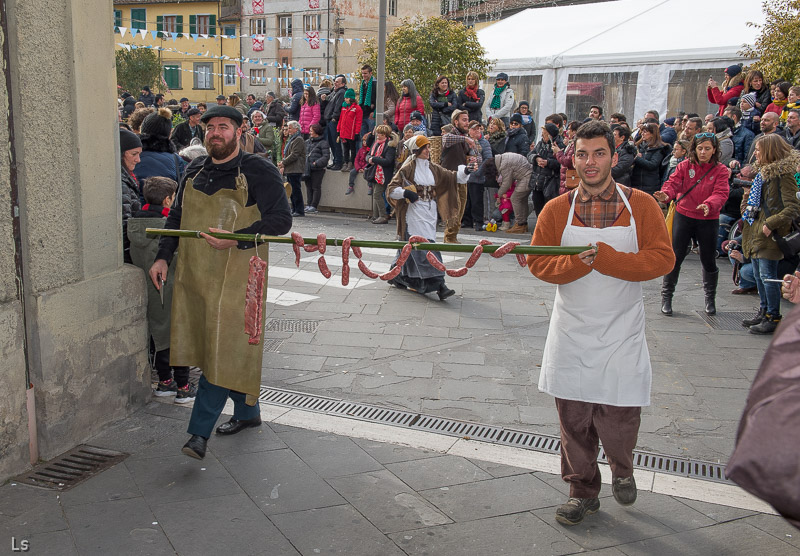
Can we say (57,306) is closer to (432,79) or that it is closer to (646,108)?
(646,108)

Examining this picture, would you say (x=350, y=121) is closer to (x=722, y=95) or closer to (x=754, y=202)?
(x=722, y=95)

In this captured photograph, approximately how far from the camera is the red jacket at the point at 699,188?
7.90 metres

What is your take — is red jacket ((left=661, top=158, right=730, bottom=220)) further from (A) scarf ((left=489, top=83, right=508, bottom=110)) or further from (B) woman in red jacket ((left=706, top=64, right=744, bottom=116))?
(A) scarf ((left=489, top=83, right=508, bottom=110))

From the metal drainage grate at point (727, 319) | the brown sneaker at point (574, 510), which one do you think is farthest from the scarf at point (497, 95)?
the brown sneaker at point (574, 510)

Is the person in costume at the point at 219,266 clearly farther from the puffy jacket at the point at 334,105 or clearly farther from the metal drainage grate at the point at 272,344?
the puffy jacket at the point at 334,105

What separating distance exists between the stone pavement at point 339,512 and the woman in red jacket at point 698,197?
175 inches

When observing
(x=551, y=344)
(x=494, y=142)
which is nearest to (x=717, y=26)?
(x=494, y=142)

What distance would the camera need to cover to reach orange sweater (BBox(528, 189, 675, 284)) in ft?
12.2

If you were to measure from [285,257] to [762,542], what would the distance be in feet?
26.9

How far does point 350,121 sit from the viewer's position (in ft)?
50.5

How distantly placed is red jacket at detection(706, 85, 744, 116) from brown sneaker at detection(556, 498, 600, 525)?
448 inches

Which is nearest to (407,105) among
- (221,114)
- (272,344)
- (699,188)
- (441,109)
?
(441,109)

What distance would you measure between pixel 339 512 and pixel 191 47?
5462cm

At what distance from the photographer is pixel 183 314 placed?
4.77 meters
